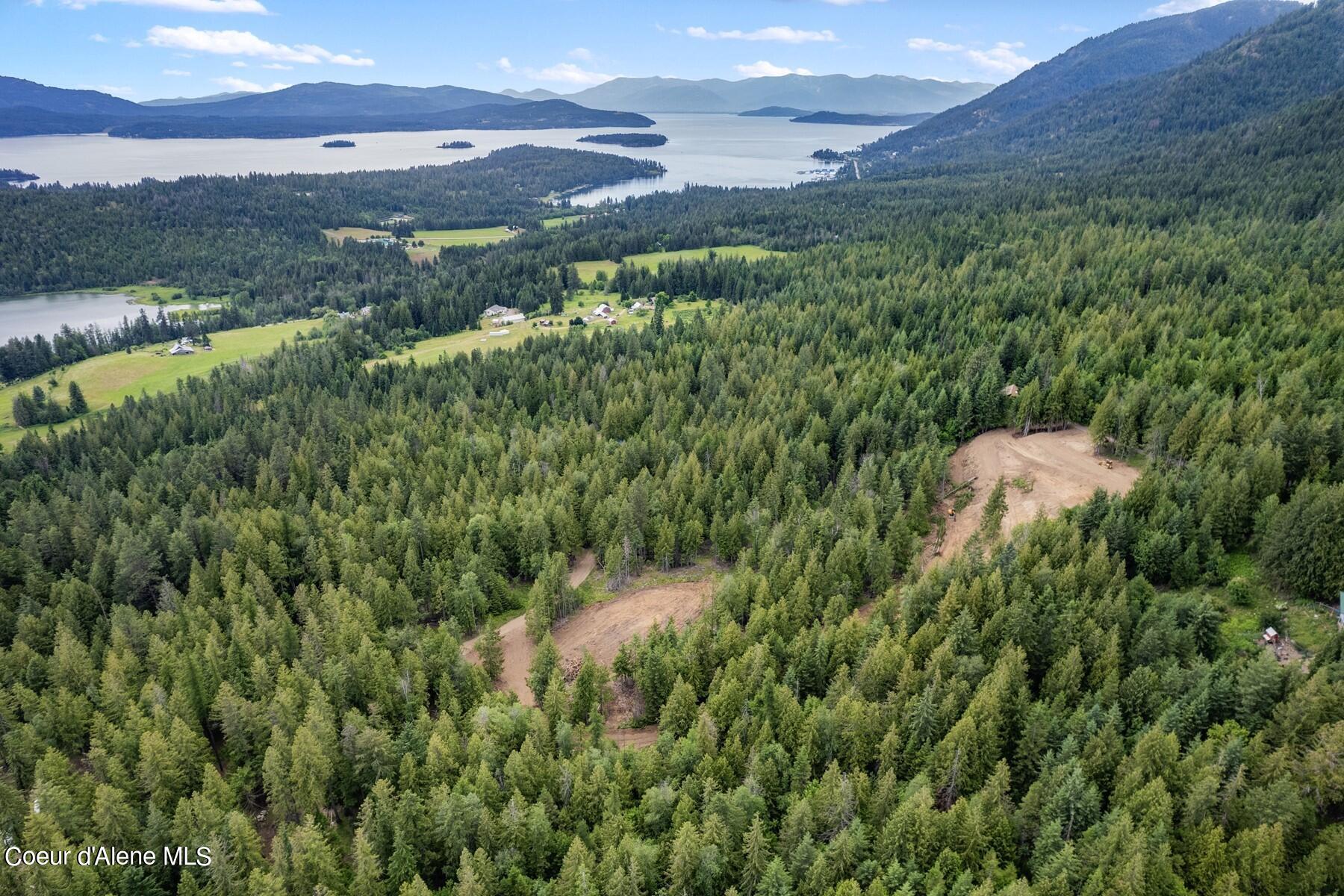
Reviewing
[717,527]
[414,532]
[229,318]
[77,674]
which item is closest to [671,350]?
[717,527]

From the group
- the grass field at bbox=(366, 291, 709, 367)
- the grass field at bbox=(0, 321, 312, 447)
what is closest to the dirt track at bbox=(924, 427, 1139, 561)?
the grass field at bbox=(366, 291, 709, 367)

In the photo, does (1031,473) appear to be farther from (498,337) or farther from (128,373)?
(128,373)

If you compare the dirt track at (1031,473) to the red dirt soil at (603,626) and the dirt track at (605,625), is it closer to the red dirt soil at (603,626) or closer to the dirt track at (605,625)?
the dirt track at (605,625)

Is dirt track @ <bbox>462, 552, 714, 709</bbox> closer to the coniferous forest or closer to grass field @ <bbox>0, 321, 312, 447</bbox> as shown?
the coniferous forest

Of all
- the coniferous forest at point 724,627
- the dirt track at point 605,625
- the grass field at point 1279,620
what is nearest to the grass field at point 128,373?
the coniferous forest at point 724,627

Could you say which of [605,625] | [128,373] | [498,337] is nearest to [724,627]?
[605,625]

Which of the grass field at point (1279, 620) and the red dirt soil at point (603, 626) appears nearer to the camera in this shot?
the grass field at point (1279, 620)
